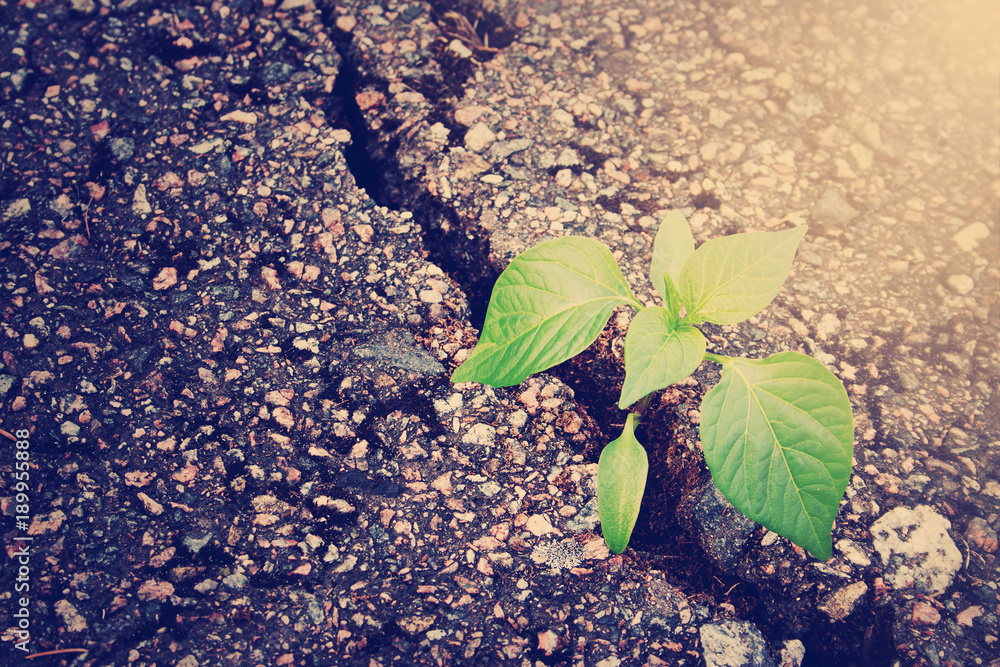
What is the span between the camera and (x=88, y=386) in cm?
168

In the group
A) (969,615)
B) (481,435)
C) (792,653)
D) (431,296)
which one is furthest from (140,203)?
(969,615)

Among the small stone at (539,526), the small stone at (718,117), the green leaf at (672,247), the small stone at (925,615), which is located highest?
the small stone at (718,117)

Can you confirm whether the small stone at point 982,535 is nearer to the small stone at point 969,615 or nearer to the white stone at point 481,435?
the small stone at point 969,615

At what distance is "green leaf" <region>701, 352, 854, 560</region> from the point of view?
129 centimetres

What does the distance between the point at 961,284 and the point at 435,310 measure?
6.06 feet

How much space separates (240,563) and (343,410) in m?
0.48

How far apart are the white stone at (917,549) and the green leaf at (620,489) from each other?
744 mm

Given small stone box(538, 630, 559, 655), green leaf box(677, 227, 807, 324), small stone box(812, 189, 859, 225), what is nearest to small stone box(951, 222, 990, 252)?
small stone box(812, 189, 859, 225)

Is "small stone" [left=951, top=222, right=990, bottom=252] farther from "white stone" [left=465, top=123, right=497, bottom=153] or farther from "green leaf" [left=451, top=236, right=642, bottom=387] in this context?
"white stone" [left=465, top=123, right=497, bottom=153]

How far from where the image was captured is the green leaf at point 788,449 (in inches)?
50.9

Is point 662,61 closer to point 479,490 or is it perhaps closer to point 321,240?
point 321,240

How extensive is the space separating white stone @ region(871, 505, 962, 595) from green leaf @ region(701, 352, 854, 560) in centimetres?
49

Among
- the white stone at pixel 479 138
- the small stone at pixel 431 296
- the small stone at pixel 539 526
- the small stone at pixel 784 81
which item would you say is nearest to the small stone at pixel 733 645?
the small stone at pixel 539 526

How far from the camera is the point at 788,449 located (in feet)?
4.34
